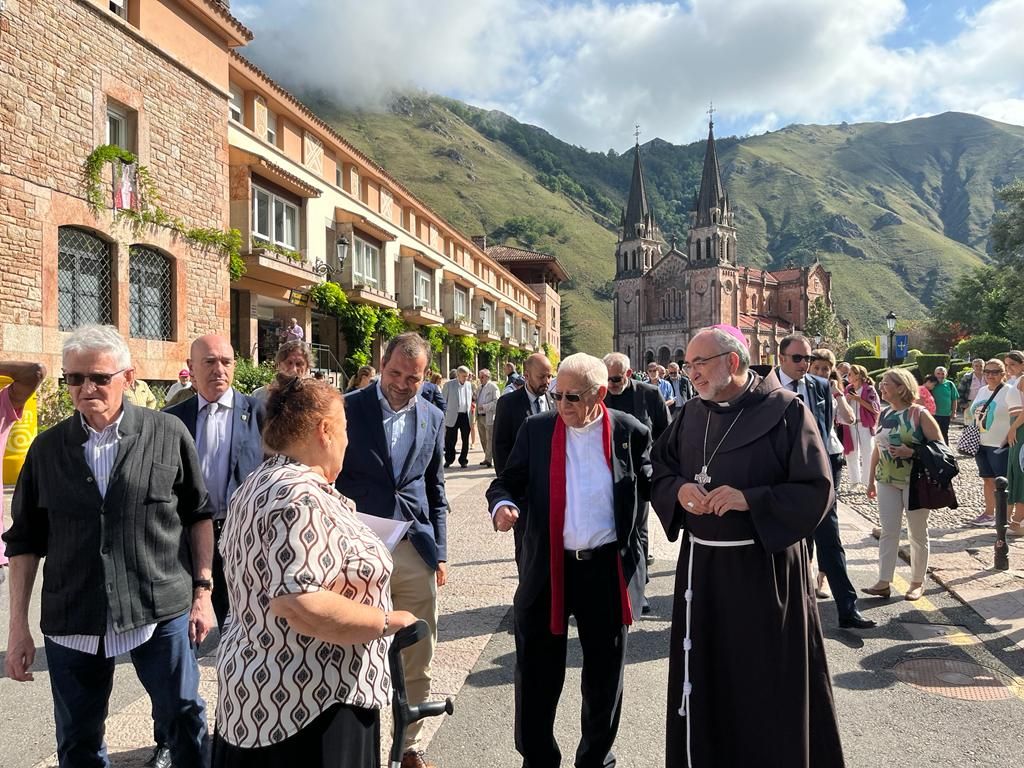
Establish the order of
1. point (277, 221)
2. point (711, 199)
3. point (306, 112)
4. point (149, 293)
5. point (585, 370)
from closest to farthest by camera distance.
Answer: point (585, 370)
point (149, 293)
point (277, 221)
point (306, 112)
point (711, 199)

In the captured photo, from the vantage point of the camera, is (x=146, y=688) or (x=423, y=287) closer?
(x=146, y=688)

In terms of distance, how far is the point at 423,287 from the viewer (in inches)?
1375

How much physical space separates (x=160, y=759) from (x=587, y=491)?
2384 millimetres

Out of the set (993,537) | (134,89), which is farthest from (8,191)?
(993,537)

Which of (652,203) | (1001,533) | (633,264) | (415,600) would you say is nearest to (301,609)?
(415,600)

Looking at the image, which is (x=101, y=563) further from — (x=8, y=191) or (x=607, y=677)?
(x=8, y=191)

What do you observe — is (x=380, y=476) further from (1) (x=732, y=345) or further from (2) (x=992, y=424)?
(2) (x=992, y=424)

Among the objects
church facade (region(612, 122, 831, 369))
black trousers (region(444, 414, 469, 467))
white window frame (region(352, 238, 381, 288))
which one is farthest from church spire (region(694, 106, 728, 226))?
black trousers (region(444, 414, 469, 467))

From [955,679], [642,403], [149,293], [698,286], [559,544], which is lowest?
[955,679]

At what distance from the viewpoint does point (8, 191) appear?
40.4ft

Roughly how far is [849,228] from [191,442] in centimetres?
17658

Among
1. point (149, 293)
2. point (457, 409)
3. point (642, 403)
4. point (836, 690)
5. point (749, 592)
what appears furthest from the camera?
point (149, 293)

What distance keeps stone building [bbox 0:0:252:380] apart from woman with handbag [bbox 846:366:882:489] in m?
12.1

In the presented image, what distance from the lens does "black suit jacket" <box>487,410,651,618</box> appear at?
3.46 meters
